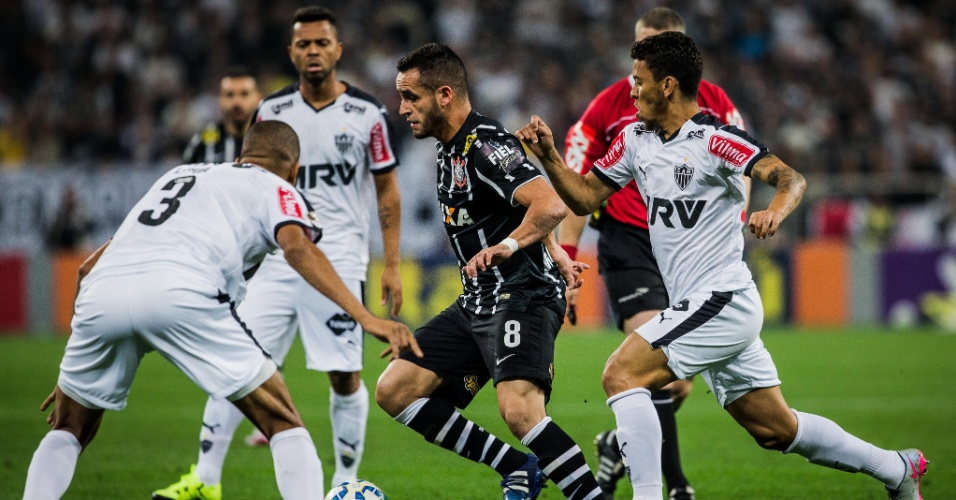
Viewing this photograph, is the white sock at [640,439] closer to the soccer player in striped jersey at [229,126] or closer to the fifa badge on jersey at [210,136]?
the soccer player in striped jersey at [229,126]

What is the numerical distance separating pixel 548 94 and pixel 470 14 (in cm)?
267

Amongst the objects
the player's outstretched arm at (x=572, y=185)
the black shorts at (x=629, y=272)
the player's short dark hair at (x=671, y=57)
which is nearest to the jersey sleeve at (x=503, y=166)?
the player's outstretched arm at (x=572, y=185)

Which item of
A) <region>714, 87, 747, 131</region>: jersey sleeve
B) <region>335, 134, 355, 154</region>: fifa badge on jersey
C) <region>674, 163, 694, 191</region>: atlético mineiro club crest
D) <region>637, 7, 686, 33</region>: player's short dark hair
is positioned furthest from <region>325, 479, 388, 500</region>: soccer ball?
<region>637, 7, 686, 33</region>: player's short dark hair

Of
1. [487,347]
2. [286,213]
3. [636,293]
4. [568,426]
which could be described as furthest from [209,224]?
[568,426]

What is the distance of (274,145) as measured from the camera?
18.2 ft

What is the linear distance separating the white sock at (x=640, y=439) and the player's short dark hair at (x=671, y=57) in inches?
61.1

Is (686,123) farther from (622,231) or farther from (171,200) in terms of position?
(171,200)

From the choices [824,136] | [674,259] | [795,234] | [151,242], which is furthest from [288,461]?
[824,136]

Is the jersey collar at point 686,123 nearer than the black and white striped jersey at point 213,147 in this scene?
Yes

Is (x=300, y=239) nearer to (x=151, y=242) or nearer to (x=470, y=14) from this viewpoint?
(x=151, y=242)

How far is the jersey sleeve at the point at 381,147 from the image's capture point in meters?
7.60

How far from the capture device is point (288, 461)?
511cm

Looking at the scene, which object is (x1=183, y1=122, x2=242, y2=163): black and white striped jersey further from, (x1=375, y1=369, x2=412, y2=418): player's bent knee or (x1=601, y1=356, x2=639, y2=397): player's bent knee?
(x1=601, y1=356, x2=639, y2=397): player's bent knee

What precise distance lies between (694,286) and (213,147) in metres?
4.32
